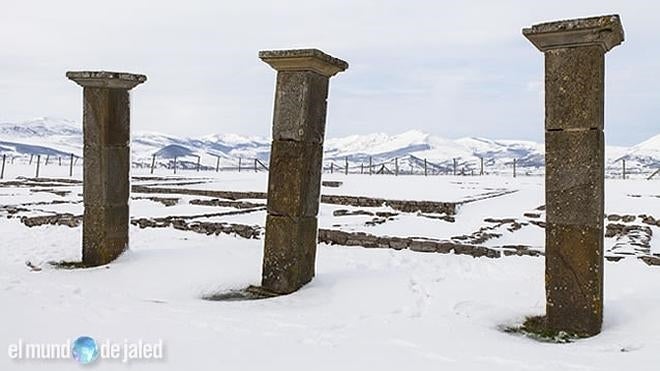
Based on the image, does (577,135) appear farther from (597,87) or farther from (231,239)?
(231,239)

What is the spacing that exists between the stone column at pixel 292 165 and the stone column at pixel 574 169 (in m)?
2.69

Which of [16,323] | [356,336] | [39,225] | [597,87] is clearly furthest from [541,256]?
[39,225]

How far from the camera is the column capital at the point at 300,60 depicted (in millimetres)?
7066

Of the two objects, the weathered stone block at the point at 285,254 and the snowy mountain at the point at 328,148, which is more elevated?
the snowy mountain at the point at 328,148

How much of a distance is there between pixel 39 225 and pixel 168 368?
32.4 feet

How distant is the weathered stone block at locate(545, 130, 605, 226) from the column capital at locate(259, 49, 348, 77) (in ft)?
9.14

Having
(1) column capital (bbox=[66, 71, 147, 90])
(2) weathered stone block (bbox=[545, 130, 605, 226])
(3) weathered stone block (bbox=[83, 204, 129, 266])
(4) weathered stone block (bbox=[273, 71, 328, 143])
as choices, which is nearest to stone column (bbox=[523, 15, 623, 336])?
(2) weathered stone block (bbox=[545, 130, 605, 226])

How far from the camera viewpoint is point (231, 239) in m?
11.1

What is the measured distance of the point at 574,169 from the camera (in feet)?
18.9

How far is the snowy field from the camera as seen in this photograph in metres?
4.75

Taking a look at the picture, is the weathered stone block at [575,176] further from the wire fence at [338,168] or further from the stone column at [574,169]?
the wire fence at [338,168]

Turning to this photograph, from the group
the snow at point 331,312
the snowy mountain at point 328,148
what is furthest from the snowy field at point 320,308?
the snowy mountain at point 328,148

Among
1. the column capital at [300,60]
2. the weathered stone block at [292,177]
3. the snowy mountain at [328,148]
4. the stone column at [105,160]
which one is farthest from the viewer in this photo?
the snowy mountain at [328,148]

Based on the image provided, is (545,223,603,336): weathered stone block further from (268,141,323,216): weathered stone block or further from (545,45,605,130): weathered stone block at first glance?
(268,141,323,216): weathered stone block
